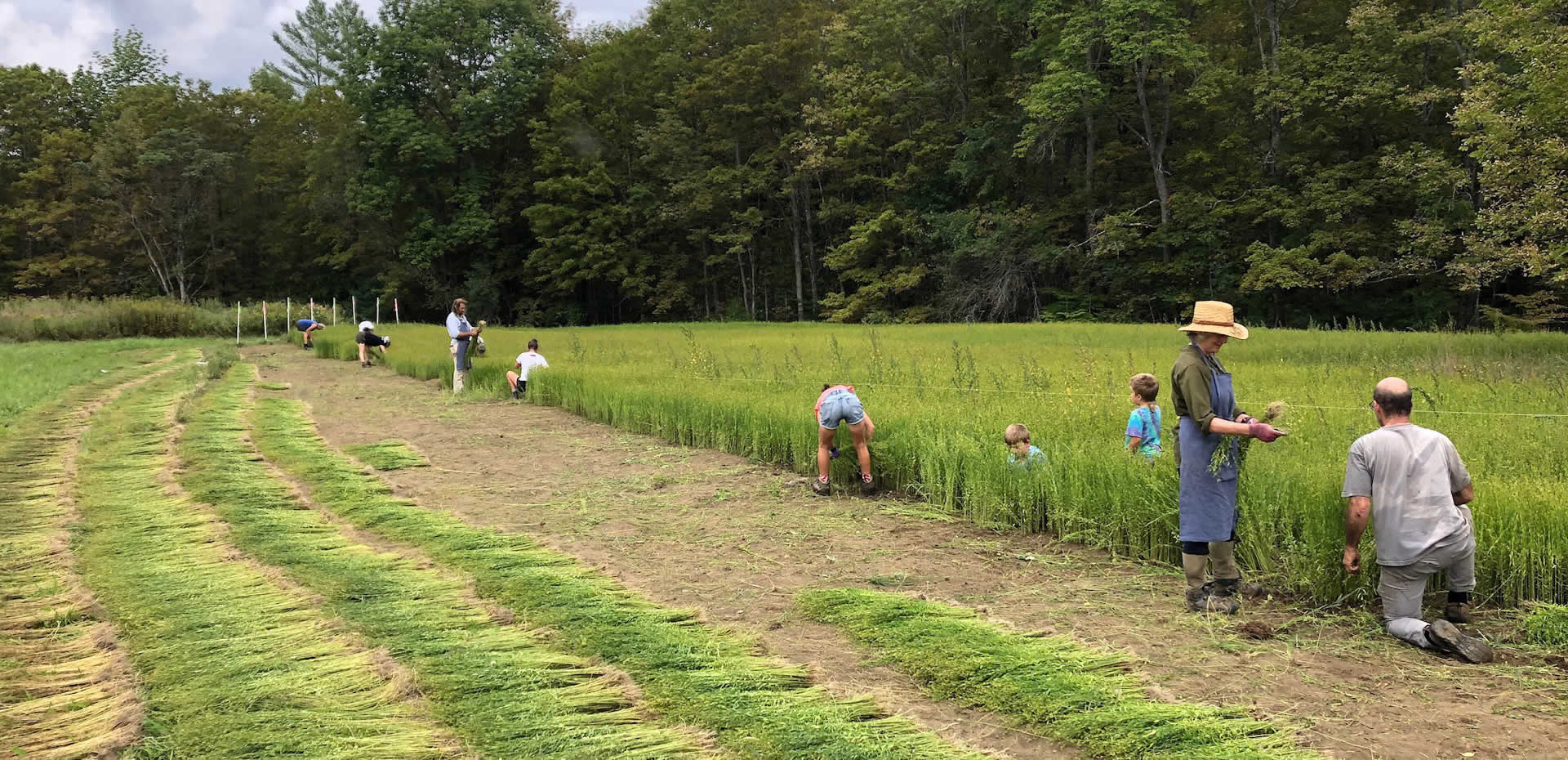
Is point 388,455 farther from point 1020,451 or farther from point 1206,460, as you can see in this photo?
point 1206,460

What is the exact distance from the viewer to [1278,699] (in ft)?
12.8

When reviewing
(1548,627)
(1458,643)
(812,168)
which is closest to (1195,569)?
(1458,643)

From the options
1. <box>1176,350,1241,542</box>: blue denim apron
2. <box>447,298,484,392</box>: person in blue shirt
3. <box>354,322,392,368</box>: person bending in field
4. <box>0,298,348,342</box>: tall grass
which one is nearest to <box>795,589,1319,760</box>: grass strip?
<box>1176,350,1241,542</box>: blue denim apron

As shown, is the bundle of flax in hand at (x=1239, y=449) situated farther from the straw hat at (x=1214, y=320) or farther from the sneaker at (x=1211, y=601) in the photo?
the sneaker at (x=1211, y=601)

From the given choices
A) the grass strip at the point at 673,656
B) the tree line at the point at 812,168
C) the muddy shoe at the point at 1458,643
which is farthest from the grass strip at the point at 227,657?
the tree line at the point at 812,168

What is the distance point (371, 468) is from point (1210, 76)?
29990mm

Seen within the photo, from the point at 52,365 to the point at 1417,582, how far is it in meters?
24.1

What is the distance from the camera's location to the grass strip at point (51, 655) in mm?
3668

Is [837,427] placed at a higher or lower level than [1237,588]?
higher

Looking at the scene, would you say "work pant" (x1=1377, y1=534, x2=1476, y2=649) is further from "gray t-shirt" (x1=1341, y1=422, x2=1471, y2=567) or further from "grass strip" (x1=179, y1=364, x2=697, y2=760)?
"grass strip" (x1=179, y1=364, x2=697, y2=760)

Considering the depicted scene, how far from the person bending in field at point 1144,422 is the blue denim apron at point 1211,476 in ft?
6.67

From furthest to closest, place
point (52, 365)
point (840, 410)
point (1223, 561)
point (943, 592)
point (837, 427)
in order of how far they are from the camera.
A: point (52, 365) < point (837, 427) < point (840, 410) < point (943, 592) < point (1223, 561)

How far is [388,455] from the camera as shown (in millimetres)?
10141

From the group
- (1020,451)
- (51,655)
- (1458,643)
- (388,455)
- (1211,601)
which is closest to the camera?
(1458,643)
